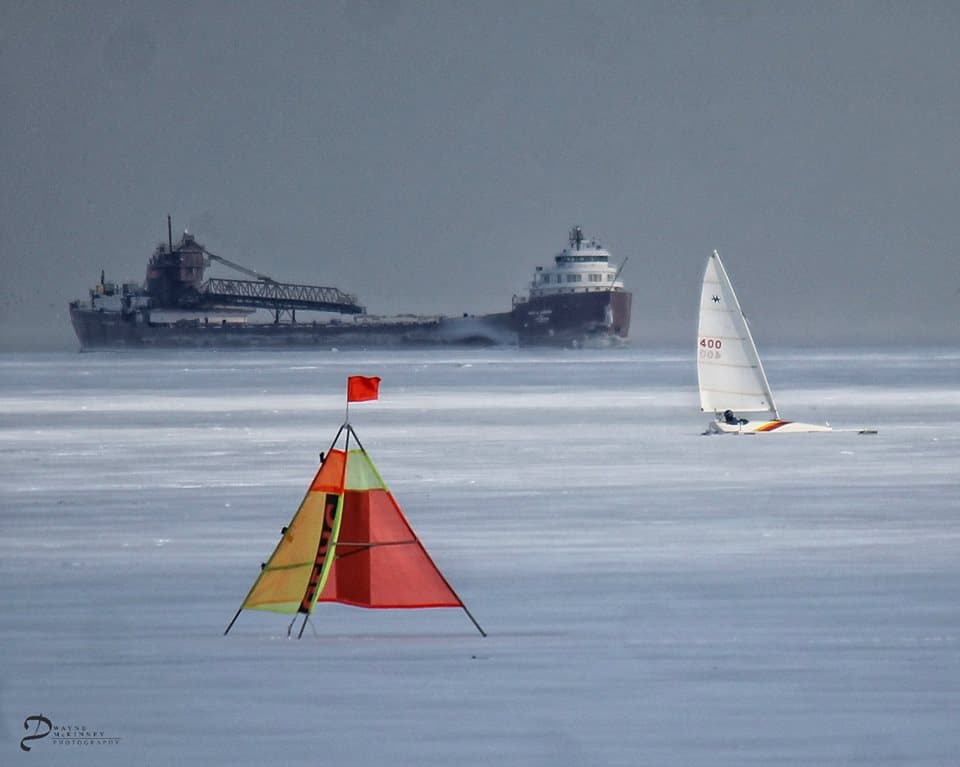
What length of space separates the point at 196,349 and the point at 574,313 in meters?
39.9

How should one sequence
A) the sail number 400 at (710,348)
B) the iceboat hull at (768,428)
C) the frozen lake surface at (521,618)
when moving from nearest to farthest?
the frozen lake surface at (521,618) < the iceboat hull at (768,428) < the sail number 400 at (710,348)

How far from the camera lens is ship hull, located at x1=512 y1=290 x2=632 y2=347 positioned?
183 m

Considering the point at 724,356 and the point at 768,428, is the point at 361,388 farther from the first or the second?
the point at 724,356

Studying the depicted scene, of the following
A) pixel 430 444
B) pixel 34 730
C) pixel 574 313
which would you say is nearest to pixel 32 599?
pixel 34 730

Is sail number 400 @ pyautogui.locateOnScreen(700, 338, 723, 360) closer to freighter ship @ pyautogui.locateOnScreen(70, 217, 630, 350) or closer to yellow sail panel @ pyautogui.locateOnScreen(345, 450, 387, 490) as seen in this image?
yellow sail panel @ pyautogui.locateOnScreen(345, 450, 387, 490)

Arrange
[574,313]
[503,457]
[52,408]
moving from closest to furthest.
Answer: [503,457]
[52,408]
[574,313]

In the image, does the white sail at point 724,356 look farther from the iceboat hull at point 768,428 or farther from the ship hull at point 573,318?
the ship hull at point 573,318

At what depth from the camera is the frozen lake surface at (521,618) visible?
357 inches

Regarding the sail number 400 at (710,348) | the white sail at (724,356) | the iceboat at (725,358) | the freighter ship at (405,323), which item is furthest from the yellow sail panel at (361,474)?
the freighter ship at (405,323)

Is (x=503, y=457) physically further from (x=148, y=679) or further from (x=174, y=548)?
(x=148, y=679)

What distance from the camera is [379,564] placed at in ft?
42.7

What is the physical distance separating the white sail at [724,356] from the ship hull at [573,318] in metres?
142

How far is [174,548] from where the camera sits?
16.8 metres

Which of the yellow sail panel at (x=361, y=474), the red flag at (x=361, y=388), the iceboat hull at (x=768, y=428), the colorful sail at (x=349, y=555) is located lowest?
the iceboat hull at (x=768, y=428)
